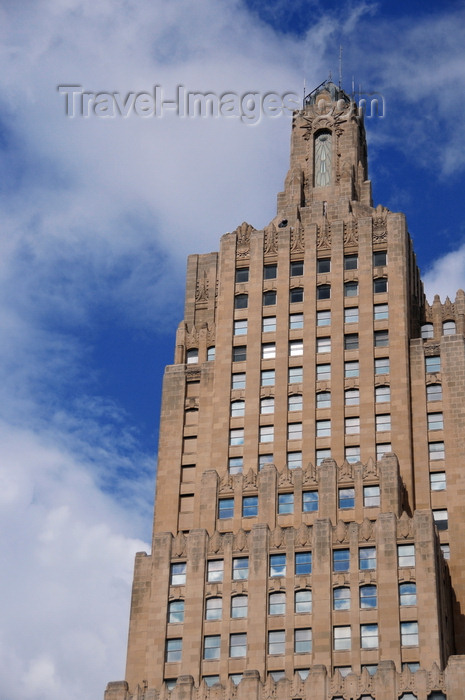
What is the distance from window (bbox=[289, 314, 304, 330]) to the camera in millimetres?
123875

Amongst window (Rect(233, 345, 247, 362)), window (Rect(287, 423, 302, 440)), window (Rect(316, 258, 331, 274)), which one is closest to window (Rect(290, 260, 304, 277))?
window (Rect(316, 258, 331, 274))

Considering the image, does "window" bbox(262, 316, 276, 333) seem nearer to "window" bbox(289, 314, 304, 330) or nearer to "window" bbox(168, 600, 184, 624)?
"window" bbox(289, 314, 304, 330)

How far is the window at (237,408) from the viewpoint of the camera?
120438mm

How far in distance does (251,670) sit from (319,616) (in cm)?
619

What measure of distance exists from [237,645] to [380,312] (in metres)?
32.7

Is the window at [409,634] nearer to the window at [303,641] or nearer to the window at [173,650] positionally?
the window at [303,641]

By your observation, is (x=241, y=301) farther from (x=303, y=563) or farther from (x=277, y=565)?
(x=303, y=563)

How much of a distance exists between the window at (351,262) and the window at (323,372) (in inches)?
382

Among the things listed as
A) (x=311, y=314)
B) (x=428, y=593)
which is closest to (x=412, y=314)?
(x=311, y=314)

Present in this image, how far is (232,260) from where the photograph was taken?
12800 centimetres

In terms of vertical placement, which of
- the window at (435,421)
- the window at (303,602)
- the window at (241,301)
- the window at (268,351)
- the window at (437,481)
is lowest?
the window at (303,602)

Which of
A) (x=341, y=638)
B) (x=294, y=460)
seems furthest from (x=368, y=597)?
(x=294, y=460)

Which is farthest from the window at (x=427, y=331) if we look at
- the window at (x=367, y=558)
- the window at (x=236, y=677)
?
the window at (x=236, y=677)

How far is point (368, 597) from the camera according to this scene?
10312cm
